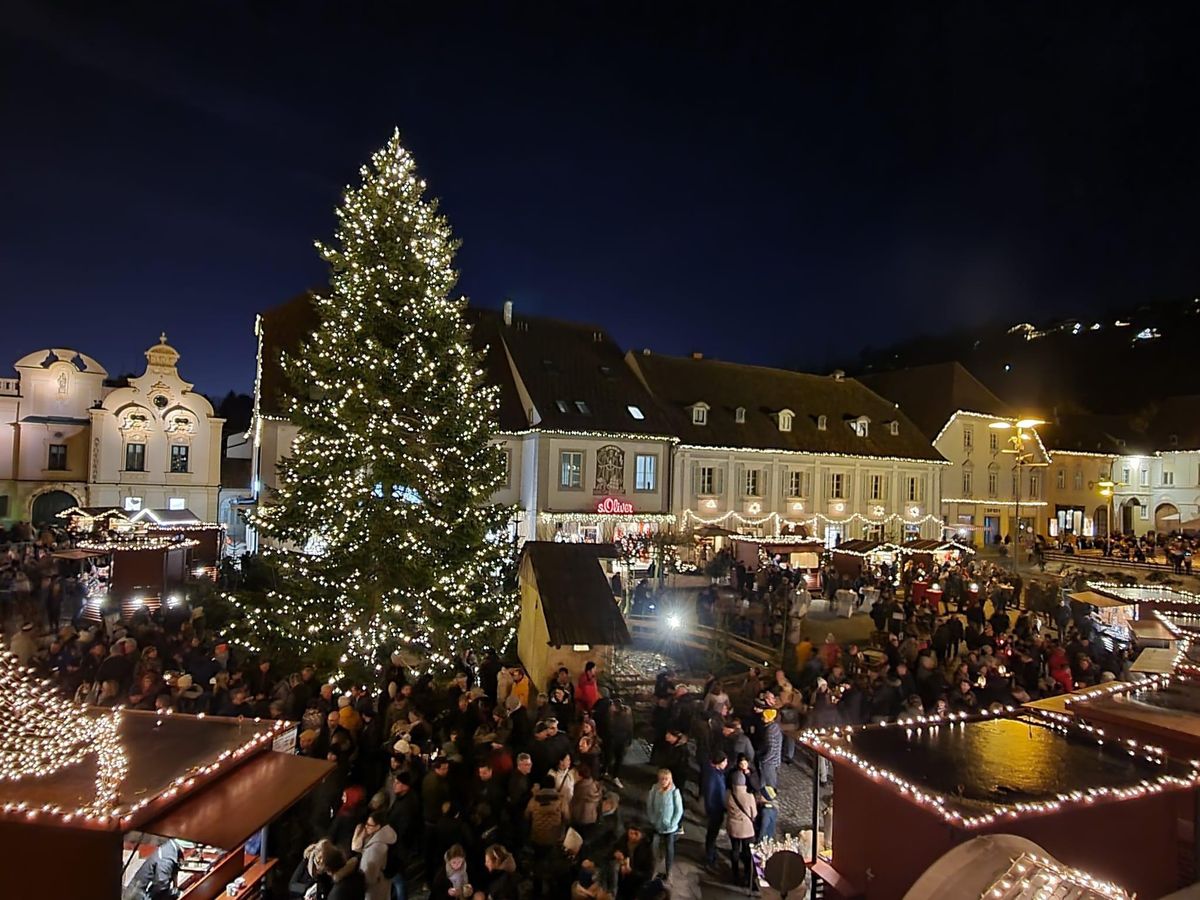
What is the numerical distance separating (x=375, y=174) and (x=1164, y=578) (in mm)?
31360

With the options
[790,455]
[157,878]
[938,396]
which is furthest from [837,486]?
[157,878]

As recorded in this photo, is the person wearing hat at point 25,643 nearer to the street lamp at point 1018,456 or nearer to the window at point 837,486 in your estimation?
the street lamp at point 1018,456

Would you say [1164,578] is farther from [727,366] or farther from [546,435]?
[546,435]

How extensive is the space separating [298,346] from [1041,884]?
2978 centimetres

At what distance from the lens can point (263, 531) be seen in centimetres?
1416

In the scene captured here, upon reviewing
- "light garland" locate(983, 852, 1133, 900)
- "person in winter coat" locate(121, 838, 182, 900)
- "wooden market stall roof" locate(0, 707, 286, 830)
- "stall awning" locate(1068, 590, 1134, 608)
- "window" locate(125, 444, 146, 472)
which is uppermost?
"window" locate(125, 444, 146, 472)

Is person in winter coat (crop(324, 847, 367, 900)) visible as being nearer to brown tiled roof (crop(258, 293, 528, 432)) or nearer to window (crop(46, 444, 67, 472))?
brown tiled roof (crop(258, 293, 528, 432))

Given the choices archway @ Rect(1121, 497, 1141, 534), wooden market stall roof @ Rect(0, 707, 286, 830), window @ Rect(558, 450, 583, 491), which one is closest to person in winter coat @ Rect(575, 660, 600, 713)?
wooden market stall roof @ Rect(0, 707, 286, 830)

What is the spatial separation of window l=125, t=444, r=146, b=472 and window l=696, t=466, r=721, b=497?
26121mm

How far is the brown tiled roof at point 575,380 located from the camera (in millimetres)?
31594

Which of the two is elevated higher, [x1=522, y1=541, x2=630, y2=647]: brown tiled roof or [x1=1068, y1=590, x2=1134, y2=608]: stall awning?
[x1=522, y1=541, x2=630, y2=647]: brown tiled roof

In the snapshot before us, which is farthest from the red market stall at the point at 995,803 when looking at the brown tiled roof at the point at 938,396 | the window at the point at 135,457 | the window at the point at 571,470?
the brown tiled roof at the point at 938,396

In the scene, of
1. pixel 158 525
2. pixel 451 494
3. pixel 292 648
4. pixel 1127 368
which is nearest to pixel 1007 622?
pixel 451 494

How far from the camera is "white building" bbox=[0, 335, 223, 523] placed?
1305 inches
